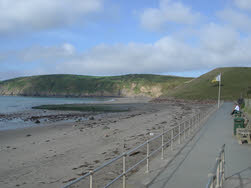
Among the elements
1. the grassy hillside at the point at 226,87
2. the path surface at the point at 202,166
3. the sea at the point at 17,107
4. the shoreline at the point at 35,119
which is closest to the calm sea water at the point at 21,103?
the sea at the point at 17,107

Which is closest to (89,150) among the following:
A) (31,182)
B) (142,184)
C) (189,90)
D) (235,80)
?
(31,182)

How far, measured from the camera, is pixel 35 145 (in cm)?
1564

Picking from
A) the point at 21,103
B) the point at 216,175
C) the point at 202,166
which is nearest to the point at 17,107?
the point at 21,103

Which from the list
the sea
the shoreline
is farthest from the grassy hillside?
the shoreline

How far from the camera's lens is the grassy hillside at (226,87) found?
88375mm

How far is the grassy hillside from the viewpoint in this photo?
88375 mm

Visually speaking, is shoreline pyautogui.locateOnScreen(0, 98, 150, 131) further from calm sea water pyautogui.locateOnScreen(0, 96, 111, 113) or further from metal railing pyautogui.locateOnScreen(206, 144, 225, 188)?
metal railing pyautogui.locateOnScreen(206, 144, 225, 188)

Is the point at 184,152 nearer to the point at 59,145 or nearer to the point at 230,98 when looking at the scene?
the point at 59,145

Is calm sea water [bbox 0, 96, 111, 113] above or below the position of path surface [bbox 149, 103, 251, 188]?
below

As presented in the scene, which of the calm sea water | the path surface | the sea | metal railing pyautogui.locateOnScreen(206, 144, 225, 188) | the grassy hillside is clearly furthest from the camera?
the grassy hillside

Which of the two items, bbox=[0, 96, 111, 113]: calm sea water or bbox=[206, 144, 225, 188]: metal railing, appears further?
bbox=[0, 96, 111, 113]: calm sea water

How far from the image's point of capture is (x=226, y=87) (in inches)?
3804

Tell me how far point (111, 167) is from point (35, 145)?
303 inches

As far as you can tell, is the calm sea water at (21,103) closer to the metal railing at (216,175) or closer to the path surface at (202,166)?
the path surface at (202,166)
